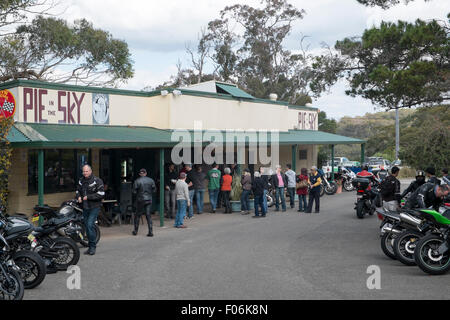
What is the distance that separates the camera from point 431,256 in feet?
25.5

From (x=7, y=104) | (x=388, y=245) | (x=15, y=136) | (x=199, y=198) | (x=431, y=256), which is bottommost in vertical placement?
(x=388, y=245)

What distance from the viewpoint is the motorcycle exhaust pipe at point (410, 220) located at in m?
8.38

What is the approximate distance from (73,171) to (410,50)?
10430mm

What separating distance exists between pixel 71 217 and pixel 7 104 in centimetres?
496

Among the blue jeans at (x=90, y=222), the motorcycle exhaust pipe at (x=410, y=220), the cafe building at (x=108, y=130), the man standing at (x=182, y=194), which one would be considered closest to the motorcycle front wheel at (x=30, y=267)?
the blue jeans at (x=90, y=222)

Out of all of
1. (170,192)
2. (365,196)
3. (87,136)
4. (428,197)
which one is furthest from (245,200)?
(428,197)

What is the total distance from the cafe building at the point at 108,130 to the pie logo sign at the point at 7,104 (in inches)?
1.1

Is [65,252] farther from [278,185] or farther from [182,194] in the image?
[278,185]

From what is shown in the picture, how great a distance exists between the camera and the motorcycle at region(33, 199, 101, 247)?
9.39 meters

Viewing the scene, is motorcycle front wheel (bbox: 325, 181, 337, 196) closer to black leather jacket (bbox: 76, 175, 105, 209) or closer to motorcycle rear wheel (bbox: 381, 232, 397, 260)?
motorcycle rear wheel (bbox: 381, 232, 397, 260)

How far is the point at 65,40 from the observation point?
87.1 ft

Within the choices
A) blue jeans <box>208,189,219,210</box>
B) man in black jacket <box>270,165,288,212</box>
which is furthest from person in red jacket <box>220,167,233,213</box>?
man in black jacket <box>270,165,288,212</box>

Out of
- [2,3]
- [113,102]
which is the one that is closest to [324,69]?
[113,102]

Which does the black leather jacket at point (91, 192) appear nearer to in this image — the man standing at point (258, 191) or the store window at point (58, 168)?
the store window at point (58, 168)
